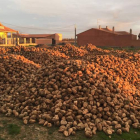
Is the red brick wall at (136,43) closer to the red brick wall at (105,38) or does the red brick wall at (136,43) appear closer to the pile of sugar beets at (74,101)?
the red brick wall at (105,38)

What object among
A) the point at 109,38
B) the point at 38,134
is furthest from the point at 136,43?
the point at 38,134

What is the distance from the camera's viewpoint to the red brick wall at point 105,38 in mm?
25609

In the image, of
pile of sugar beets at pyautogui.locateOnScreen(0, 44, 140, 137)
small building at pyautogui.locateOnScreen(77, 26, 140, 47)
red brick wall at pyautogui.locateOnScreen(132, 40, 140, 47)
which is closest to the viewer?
pile of sugar beets at pyautogui.locateOnScreen(0, 44, 140, 137)

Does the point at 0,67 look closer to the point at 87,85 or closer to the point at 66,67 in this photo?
the point at 66,67

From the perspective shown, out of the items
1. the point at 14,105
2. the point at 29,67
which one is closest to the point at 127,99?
the point at 14,105

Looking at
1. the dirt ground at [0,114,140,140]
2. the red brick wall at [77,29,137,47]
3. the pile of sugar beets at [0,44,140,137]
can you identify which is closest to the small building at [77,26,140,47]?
the red brick wall at [77,29,137,47]

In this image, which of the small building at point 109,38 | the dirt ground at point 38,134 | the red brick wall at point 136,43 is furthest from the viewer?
the red brick wall at point 136,43

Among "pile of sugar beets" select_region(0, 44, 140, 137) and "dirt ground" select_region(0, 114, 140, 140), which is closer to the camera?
"dirt ground" select_region(0, 114, 140, 140)

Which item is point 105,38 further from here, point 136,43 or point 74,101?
point 74,101

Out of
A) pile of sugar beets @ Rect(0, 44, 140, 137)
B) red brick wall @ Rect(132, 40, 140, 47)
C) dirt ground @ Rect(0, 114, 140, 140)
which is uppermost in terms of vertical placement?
red brick wall @ Rect(132, 40, 140, 47)

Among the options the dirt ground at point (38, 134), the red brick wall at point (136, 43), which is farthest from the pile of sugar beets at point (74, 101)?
the red brick wall at point (136, 43)

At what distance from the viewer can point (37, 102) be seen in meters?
3.54

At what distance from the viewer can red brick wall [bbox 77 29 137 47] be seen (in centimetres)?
2561

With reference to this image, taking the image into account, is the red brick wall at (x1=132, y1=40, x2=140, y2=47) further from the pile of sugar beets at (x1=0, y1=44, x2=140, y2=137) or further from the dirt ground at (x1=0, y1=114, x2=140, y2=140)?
the dirt ground at (x1=0, y1=114, x2=140, y2=140)
